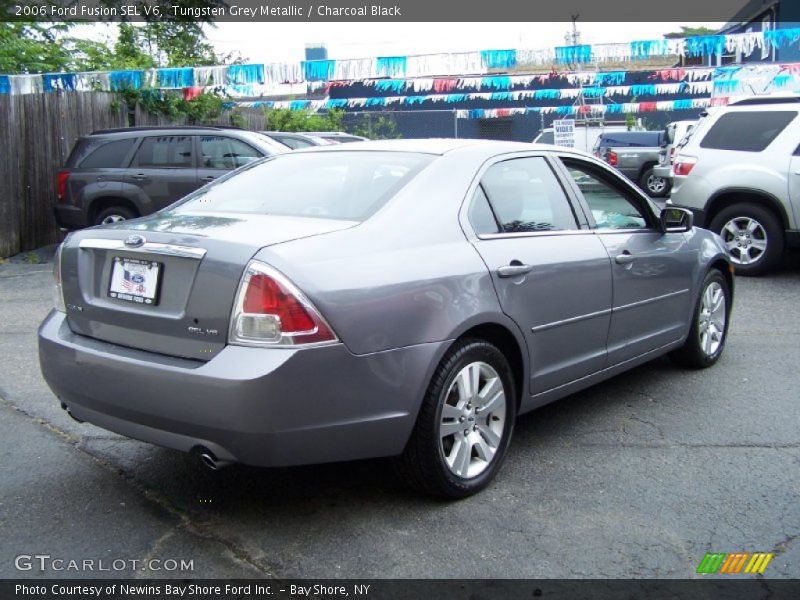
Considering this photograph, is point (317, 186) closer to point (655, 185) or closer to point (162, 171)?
point (162, 171)

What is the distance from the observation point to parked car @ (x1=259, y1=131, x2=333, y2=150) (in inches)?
461

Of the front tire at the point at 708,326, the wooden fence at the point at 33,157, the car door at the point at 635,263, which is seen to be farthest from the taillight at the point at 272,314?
the wooden fence at the point at 33,157

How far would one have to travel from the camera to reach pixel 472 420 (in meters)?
3.71

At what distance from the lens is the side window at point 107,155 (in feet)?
36.2

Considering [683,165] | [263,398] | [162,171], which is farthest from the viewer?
[162,171]

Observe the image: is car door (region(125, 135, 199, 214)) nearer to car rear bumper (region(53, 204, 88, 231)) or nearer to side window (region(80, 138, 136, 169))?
side window (region(80, 138, 136, 169))

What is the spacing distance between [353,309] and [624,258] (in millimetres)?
2087

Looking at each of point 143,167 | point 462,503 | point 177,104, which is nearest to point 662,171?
point 177,104

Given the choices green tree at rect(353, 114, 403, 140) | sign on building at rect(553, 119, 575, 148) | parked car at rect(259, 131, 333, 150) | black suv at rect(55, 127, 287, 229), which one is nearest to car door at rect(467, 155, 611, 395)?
A: black suv at rect(55, 127, 287, 229)

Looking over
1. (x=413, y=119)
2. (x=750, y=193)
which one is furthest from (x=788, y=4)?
(x=750, y=193)

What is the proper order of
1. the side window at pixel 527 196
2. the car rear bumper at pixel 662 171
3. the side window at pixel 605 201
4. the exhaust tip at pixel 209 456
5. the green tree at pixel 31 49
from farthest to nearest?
1. the car rear bumper at pixel 662 171
2. the green tree at pixel 31 49
3. the side window at pixel 605 201
4. the side window at pixel 527 196
5. the exhaust tip at pixel 209 456

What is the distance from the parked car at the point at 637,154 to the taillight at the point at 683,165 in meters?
10.5

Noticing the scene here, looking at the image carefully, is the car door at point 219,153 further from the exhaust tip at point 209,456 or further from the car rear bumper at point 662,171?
the car rear bumper at point 662,171

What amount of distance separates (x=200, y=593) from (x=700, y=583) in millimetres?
1805
